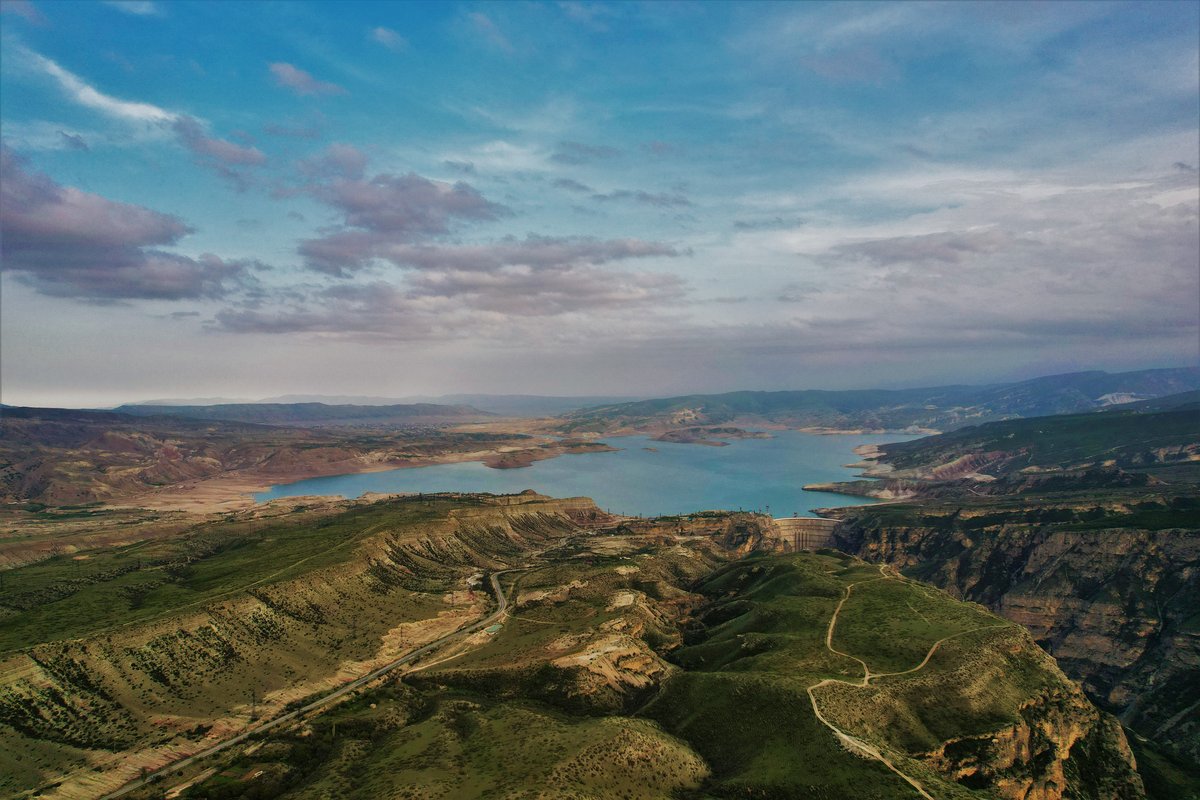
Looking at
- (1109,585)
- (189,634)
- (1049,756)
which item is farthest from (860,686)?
(189,634)

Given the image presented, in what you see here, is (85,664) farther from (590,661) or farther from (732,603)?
(732,603)

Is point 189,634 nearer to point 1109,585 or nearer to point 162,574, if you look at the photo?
point 162,574

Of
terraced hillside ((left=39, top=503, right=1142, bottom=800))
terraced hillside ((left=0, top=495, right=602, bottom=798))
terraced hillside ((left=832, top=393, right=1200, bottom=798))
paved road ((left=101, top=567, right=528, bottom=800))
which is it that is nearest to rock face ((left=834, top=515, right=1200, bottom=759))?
terraced hillside ((left=832, top=393, right=1200, bottom=798))

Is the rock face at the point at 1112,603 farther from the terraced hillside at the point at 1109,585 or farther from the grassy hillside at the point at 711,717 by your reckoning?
A: the grassy hillside at the point at 711,717

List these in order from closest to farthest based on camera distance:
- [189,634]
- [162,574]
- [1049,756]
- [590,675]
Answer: [1049,756]
[590,675]
[189,634]
[162,574]

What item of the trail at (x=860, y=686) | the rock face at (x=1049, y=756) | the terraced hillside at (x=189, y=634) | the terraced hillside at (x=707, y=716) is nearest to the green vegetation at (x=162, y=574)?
the terraced hillside at (x=189, y=634)

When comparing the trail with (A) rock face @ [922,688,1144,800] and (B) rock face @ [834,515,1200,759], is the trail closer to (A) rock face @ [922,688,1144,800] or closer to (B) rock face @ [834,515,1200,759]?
(A) rock face @ [922,688,1144,800]

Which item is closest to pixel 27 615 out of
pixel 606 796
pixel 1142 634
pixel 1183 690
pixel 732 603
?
pixel 606 796
